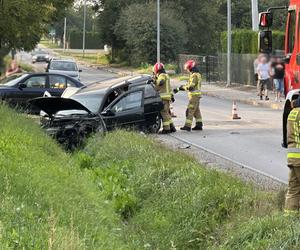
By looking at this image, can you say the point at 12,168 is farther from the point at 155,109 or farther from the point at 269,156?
the point at 155,109

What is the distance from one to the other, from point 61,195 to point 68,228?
1248 mm

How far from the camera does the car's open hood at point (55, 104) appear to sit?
13102 mm

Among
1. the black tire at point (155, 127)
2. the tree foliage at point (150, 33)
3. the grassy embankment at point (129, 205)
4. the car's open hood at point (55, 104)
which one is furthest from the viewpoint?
the tree foliage at point (150, 33)

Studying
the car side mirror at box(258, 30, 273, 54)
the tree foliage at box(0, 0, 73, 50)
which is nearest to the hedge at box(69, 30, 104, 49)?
the tree foliage at box(0, 0, 73, 50)

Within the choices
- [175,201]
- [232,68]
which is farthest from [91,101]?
[232,68]

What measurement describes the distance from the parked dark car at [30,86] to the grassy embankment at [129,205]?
9916mm

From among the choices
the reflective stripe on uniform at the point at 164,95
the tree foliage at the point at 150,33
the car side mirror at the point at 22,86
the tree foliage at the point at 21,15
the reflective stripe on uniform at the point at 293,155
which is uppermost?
the tree foliage at the point at 150,33

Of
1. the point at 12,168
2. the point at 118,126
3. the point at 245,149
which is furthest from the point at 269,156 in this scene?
the point at 12,168

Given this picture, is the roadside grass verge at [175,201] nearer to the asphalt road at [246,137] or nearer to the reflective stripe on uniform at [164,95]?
the asphalt road at [246,137]

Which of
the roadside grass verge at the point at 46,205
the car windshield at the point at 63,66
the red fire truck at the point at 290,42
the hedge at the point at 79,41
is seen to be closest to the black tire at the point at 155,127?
the red fire truck at the point at 290,42

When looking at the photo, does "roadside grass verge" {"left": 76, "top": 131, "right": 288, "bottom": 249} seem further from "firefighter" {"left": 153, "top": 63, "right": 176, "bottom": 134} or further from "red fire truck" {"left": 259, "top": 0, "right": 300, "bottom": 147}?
"firefighter" {"left": 153, "top": 63, "right": 176, "bottom": 134}

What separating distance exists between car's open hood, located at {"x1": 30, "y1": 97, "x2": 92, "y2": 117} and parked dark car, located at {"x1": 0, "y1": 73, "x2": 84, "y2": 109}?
6.01 metres

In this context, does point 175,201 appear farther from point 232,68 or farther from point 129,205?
point 232,68

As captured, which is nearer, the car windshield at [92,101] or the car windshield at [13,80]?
the car windshield at [92,101]
